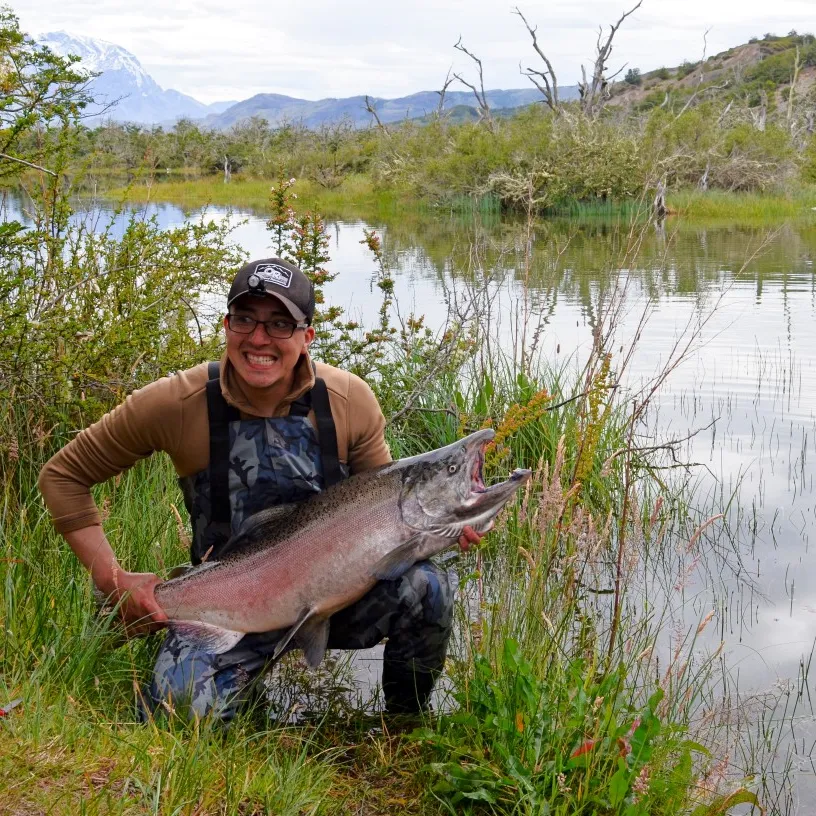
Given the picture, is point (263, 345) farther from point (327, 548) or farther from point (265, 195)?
point (265, 195)

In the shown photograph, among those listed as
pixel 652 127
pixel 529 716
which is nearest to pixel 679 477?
pixel 529 716

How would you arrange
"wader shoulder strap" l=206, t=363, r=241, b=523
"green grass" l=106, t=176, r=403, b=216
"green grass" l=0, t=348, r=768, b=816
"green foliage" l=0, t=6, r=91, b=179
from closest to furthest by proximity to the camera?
"green grass" l=0, t=348, r=768, b=816 < "wader shoulder strap" l=206, t=363, r=241, b=523 < "green foliage" l=0, t=6, r=91, b=179 < "green grass" l=106, t=176, r=403, b=216

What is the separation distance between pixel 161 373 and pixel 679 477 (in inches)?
150

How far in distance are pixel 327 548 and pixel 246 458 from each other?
1.56 ft

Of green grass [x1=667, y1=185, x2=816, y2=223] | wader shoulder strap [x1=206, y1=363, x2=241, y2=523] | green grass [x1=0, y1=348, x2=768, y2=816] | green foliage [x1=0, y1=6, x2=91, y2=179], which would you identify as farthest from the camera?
green grass [x1=667, y1=185, x2=816, y2=223]

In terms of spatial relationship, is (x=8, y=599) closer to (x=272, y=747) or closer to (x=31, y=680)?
(x=31, y=680)

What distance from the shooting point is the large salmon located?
11.2 feet

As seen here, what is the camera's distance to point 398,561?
3.47m

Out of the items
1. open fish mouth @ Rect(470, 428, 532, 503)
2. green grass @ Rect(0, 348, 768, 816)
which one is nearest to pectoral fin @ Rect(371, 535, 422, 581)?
open fish mouth @ Rect(470, 428, 532, 503)

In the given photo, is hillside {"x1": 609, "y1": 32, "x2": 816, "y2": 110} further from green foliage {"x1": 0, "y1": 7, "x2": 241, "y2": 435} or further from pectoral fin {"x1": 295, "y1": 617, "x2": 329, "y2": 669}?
pectoral fin {"x1": 295, "y1": 617, "x2": 329, "y2": 669}

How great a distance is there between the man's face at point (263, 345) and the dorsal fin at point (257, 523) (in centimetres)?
46

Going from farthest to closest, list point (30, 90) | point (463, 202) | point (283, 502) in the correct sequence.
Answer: point (463, 202)
point (30, 90)
point (283, 502)

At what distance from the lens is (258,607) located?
3537mm

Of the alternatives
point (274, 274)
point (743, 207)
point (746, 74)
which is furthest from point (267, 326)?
point (746, 74)
